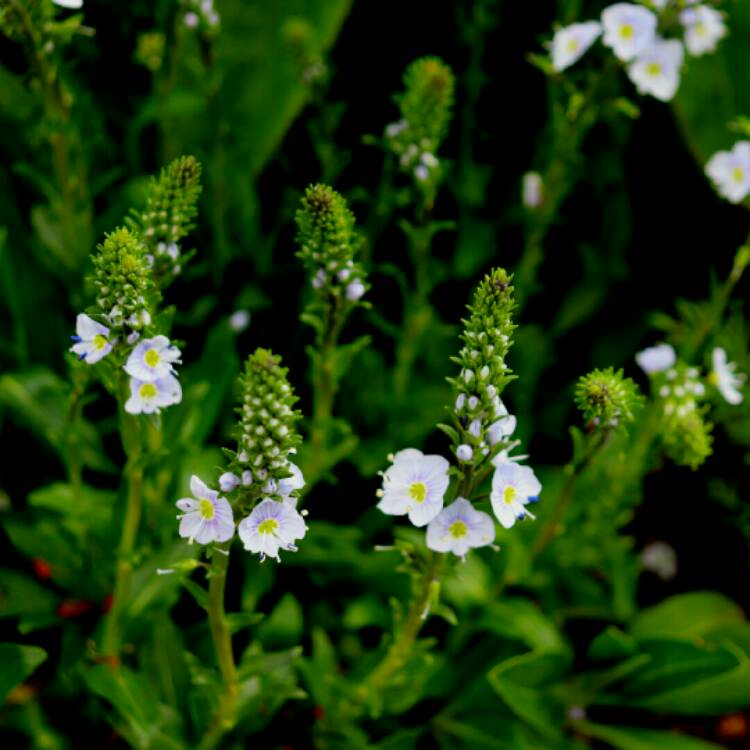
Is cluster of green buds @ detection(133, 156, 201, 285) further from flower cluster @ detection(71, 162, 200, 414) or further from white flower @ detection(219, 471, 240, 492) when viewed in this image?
white flower @ detection(219, 471, 240, 492)

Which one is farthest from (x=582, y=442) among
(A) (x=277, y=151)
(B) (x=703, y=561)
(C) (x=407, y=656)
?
(A) (x=277, y=151)

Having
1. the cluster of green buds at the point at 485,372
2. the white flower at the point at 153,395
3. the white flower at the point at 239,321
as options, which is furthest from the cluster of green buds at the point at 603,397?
the white flower at the point at 239,321

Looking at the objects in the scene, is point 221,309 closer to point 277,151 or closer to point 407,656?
point 277,151

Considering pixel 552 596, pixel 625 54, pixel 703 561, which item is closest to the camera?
pixel 625 54

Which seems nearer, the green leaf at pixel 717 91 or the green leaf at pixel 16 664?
the green leaf at pixel 16 664

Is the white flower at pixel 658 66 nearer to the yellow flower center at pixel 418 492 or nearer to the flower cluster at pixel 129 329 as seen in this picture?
the flower cluster at pixel 129 329

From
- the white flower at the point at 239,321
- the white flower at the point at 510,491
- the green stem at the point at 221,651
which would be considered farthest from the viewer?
the white flower at the point at 239,321

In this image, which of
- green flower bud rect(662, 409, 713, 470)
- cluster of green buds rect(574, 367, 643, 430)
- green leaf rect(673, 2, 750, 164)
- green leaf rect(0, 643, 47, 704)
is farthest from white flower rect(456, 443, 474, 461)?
green leaf rect(673, 2, 750, 164)

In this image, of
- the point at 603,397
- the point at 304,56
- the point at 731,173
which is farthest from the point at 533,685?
the point at 304,56
